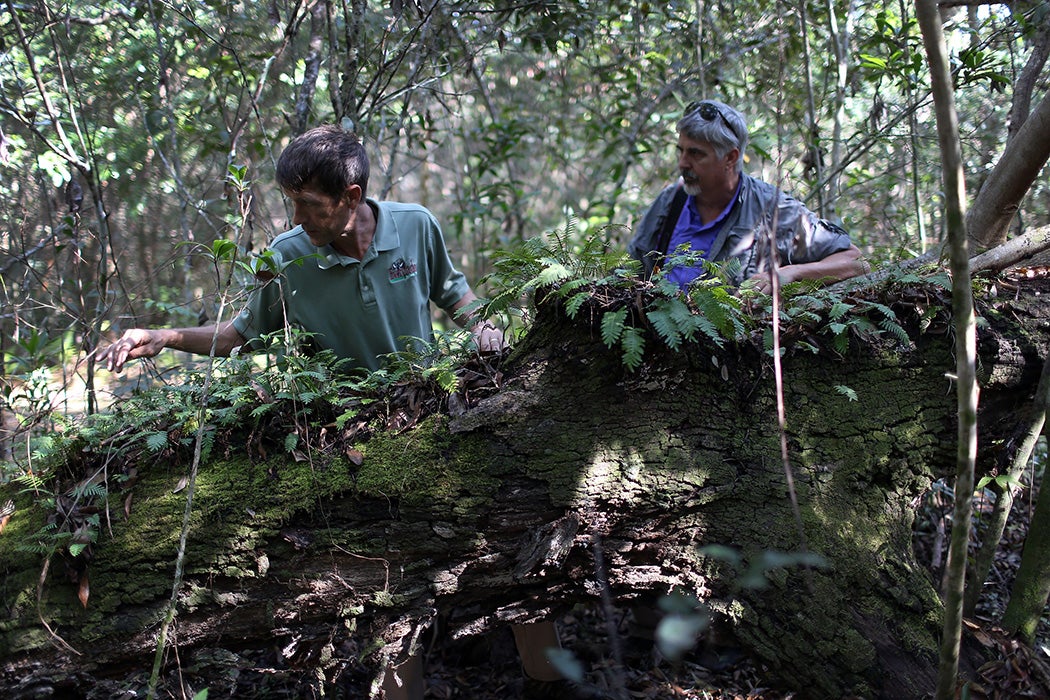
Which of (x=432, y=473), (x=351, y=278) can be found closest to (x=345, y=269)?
(x=351, y=278)

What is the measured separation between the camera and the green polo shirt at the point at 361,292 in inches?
155

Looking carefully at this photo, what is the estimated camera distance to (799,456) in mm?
2902

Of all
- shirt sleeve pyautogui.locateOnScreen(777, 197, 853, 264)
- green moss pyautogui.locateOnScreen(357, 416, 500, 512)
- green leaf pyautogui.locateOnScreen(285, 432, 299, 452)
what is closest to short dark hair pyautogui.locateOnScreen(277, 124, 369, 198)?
green leaf pyautogui.locateOnScreen(285, 432, 299, 452)

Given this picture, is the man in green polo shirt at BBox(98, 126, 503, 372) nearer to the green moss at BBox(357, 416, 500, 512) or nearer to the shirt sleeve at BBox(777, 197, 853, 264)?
the green moss at BBox(357, 416, 500, 512)

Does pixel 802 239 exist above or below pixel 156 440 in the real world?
above

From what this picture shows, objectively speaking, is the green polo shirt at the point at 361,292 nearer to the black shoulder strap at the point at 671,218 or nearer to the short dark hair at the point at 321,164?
the short dark hair at the point at 321,164

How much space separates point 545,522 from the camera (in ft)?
9.45

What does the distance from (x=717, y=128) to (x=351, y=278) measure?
241cm

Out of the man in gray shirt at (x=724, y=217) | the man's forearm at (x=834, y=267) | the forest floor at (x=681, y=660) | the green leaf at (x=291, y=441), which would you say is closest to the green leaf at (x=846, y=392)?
the man's forearm at (x=834, y=267)

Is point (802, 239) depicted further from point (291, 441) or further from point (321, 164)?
point (291, 441)

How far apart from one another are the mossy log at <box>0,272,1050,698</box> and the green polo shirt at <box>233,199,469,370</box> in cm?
117

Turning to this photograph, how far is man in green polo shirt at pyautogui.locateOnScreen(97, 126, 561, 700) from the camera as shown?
356 cm

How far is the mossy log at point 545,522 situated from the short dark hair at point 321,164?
1.41 metres

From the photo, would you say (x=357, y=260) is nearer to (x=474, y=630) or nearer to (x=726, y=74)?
(x=474, y=630)
